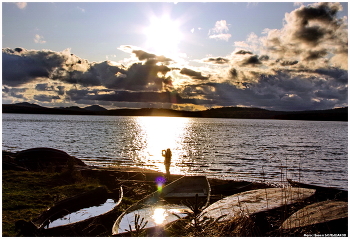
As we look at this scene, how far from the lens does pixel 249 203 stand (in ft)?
38.3

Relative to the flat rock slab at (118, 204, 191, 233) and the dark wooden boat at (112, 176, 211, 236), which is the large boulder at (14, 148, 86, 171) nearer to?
the dark wooden boat at (112, 176, 211, 236)

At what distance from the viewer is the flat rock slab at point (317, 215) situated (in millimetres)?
8578

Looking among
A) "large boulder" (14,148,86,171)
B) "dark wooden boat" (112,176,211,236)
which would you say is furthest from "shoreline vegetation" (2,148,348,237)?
"dark wooden boat" (112,176,211,236)

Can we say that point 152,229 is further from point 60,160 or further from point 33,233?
point 60,160

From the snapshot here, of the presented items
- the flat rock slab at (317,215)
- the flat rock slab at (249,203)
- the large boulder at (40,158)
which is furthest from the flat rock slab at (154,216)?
the large boulder at (40,158)

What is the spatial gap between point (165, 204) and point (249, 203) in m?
3.62

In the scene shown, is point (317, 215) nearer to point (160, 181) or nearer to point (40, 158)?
point (160, 181)

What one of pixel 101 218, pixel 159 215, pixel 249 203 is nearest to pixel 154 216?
pixel 159 215

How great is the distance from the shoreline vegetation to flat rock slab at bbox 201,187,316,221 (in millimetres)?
319

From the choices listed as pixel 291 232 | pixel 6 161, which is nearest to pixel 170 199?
pixel 291 232

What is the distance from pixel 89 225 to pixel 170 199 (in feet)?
17.4

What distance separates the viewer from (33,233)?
7.77 m

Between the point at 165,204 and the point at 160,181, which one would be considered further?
the point at 160,181

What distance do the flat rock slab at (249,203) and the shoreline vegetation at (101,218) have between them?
0.32 metres
